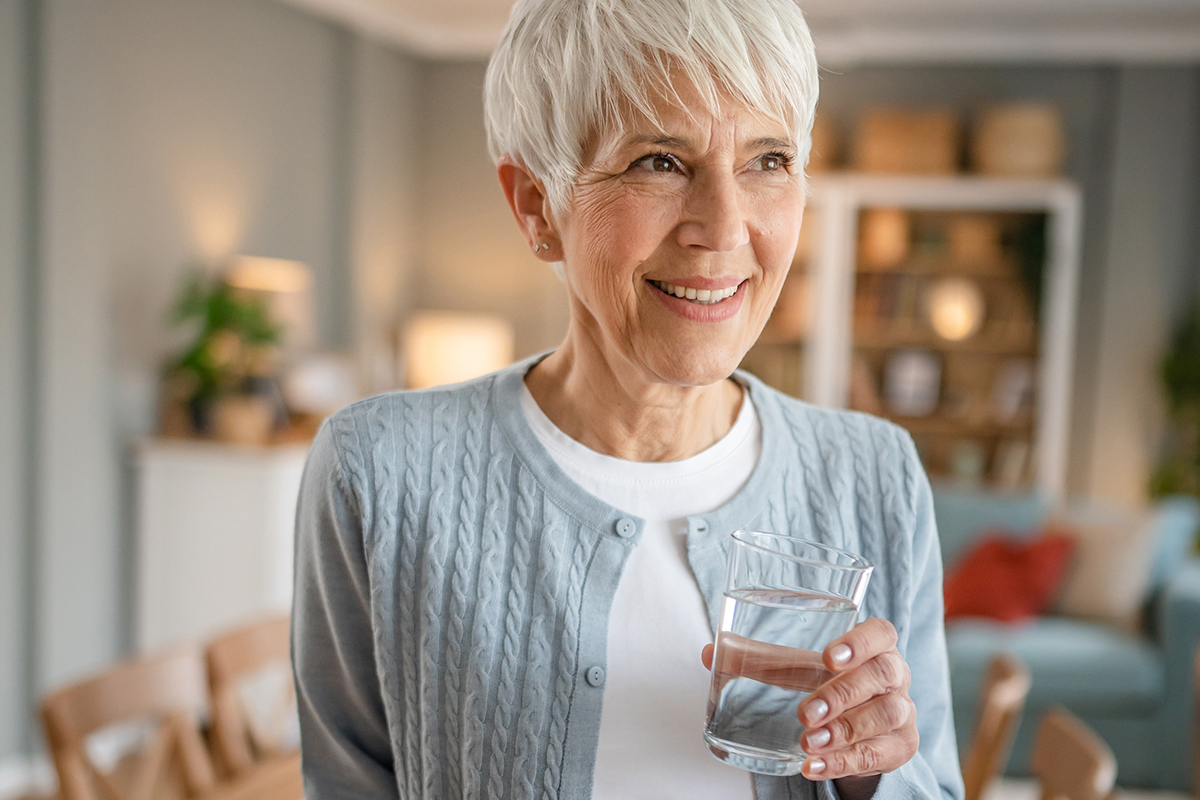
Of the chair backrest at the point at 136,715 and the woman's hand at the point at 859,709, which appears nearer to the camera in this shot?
the woman's hand at the point at 859,709

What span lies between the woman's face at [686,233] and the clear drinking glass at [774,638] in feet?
0.58

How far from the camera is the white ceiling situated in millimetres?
4871

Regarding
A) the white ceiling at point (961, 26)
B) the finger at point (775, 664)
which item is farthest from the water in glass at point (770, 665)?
the white ceiling at point (961, 26)

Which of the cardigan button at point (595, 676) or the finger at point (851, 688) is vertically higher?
the finger at point (851, 688)

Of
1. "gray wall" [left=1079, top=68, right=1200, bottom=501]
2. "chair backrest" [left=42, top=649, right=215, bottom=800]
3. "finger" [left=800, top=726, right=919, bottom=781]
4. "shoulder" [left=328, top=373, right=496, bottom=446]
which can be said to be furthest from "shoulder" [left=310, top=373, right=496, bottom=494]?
"gray wall" [left=1079, top=68, right=1200, bottom=501]

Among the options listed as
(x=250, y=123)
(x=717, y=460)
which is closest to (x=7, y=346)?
(x=250, y=123)

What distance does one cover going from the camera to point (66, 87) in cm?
329

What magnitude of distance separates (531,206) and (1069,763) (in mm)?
1208

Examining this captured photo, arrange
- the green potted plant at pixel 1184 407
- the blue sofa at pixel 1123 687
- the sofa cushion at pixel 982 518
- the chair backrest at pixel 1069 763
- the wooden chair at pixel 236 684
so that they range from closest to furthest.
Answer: the chair backrest at pixel 1069 763 → the wooden chair at pixel 236 684 → the blue sofa at pixel 1123 687 → the sofa cushion at pixel 982 518 → the green potted plant at pixel 1184 407

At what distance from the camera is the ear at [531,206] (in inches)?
37.4

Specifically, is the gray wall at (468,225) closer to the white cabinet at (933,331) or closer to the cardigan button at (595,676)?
the white cabinet at (933,331)

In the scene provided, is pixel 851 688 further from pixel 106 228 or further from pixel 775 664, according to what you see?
pixel 106 228

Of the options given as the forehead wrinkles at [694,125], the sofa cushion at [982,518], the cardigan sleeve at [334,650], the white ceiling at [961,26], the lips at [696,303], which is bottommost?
the sofa cushion at [982,518]

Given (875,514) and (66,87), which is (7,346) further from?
(875,514)
